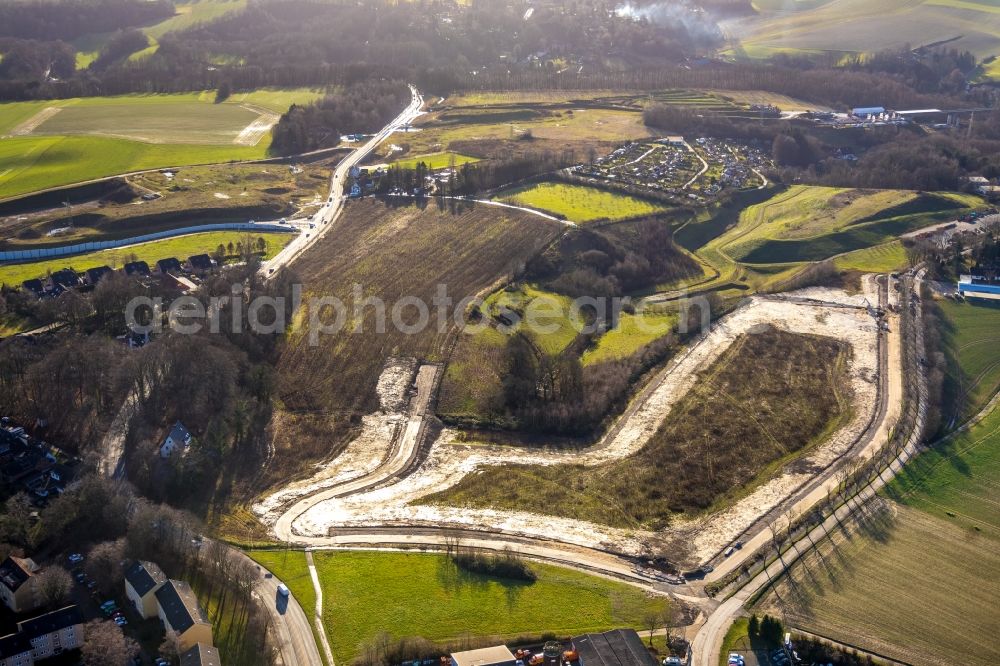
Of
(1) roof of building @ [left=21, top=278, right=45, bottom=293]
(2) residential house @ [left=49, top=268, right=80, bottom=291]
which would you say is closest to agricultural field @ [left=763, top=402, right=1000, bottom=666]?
(2) residential house @ [left=49, top=268, right=80, bottom=291]

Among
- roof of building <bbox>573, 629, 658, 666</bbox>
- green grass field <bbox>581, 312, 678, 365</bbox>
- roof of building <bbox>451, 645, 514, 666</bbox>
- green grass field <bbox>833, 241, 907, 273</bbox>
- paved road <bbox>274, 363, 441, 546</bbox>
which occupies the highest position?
green grass field <bbox>833, 241, 907, 273</bbox>

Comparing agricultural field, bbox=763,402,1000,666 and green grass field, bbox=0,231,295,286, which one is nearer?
agricultural field, bbox=763,402,1000,666

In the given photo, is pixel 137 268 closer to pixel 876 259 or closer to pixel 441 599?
pixel 441 599

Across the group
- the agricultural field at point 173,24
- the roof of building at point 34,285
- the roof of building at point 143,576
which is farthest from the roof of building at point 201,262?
the agricultural field at point 173,24

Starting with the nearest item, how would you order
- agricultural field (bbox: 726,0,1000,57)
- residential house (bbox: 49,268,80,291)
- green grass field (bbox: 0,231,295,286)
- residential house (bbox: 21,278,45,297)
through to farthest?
residential house (bbox: 21,278,45,297), residential house (bbox: 49,268,80,291), green grass field (bbox: 0,231,295,286), agricultural field (bbox: 726,0,1000,57)

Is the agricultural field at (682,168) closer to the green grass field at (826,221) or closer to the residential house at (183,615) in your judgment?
the green grass field at (826,221)

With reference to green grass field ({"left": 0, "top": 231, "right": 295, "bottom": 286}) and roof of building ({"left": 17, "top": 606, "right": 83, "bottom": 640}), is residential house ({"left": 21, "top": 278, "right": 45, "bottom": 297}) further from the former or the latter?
Answer: roof of building ({"left": 17, "top": 606, "right": 83, "bottom": 640})

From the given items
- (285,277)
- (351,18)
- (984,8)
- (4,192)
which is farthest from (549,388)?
(984,8)
